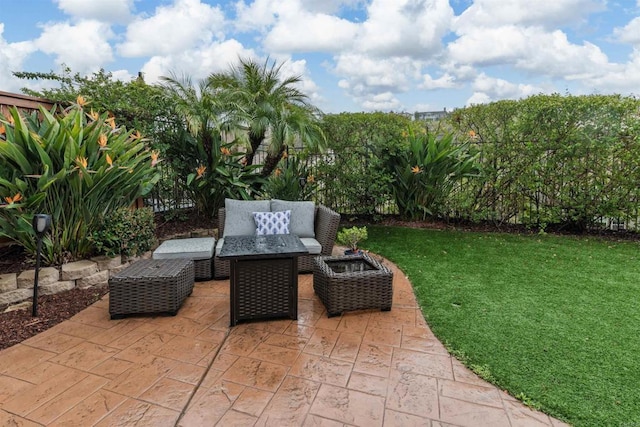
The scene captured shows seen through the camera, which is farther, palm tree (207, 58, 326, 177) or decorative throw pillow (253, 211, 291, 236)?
palm tree (207, 58, 326, 177)

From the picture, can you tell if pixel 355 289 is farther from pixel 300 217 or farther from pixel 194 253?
pixel 194 253

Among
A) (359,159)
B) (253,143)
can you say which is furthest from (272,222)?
(359,159)

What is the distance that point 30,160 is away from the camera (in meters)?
3.39

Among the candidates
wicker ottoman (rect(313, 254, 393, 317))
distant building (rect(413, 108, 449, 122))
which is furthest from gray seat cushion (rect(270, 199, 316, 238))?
distant building (rect(413, 108, 449, 122))

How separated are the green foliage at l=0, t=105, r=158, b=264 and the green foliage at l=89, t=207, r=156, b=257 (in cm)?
9

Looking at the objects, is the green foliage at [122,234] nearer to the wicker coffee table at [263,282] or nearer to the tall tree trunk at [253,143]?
the wicker coffee table at [263,282]

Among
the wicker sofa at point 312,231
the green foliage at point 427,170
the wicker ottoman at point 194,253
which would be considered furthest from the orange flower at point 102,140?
the green foliage at point 427,170

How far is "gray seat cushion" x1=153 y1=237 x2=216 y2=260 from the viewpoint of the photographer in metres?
3.97

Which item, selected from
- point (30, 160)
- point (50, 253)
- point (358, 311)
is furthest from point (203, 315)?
point (30, 160)

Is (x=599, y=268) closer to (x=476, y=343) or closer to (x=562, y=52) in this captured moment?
(x=476, y=343)

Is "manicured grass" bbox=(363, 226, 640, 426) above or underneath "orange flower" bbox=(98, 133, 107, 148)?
underneath

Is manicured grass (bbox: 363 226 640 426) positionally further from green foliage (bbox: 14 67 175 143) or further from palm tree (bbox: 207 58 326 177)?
green foliage (bbox: 14 67 175 143)

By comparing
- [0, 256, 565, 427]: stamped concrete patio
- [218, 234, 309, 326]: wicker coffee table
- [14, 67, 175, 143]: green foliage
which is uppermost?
[14, 67, 175, 143]: green foliage

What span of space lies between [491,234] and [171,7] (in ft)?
21.5
